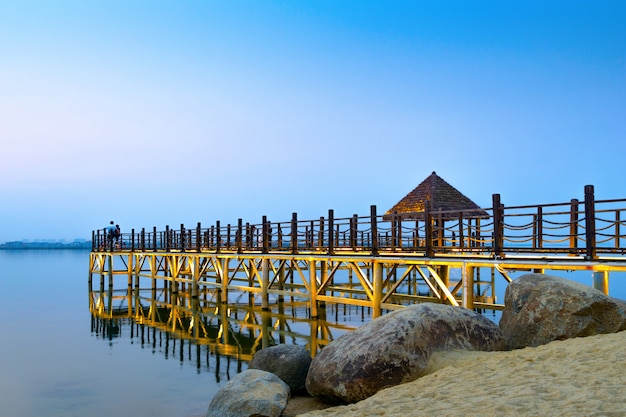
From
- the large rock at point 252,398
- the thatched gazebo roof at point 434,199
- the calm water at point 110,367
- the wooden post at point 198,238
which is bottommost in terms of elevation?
the calm water at point 110,367

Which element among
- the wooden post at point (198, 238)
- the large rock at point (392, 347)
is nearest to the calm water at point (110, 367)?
the large rock at point (392, 347)

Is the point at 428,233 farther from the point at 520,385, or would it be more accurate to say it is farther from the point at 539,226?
the point at 520,385

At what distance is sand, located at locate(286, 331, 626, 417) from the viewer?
514 centimetres

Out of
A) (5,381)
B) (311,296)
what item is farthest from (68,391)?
(311,296)

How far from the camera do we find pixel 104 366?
49.3ft

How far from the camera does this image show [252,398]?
7977mm

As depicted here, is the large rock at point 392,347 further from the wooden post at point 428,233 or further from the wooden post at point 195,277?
the wooden post at point 195,277

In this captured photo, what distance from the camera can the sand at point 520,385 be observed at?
5145 millimetres

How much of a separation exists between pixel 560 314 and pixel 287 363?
4.63 meters

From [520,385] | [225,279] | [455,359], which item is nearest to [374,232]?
[455,359]

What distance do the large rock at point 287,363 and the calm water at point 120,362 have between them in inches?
60.9

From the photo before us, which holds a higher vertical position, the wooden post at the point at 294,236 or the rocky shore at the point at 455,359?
the wooden post at the point at 294,236

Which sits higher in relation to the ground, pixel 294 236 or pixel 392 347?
pixel 294 236

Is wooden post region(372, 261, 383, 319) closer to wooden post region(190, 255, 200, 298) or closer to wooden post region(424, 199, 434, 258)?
wooden post region(424, 199, 434, 258)
